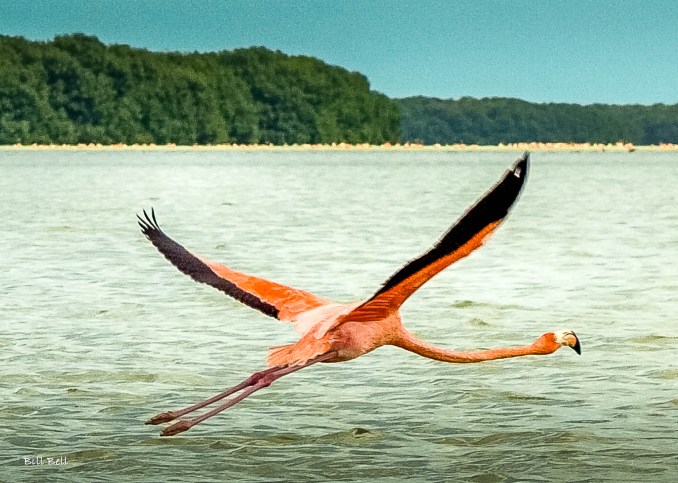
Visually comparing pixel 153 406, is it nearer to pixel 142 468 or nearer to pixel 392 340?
pixel 142 468

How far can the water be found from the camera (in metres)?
9.52

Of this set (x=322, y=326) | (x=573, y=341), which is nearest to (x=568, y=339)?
(x=573, y=341)

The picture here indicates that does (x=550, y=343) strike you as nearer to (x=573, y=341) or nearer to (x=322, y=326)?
(x=573, y=341)

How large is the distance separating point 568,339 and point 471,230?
1.72 m

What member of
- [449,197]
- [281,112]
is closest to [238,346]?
[449,197]

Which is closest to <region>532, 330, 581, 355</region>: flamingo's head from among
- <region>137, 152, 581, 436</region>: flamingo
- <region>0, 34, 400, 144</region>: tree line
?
<region>137, 152, 581, 436</region>: flamingo

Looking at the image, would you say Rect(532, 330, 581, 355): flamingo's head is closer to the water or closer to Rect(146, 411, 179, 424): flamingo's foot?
the water

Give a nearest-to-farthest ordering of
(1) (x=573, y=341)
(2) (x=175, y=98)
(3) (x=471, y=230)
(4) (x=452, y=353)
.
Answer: (3) (x=471, y=230) → (1) (x=573, y=341) → (4) (x=452, y=353) → (2) (x=175, y=98)

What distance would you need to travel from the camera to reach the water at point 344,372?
31.2 feet

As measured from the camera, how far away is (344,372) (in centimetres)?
1259

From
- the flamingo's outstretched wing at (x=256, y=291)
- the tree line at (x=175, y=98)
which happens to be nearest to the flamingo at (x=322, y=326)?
the flamingo's outstretched wing at (x=256, y=291)

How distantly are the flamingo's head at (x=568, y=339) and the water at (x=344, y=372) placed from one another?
83cm

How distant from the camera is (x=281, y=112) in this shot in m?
157

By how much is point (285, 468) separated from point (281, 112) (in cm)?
14796
